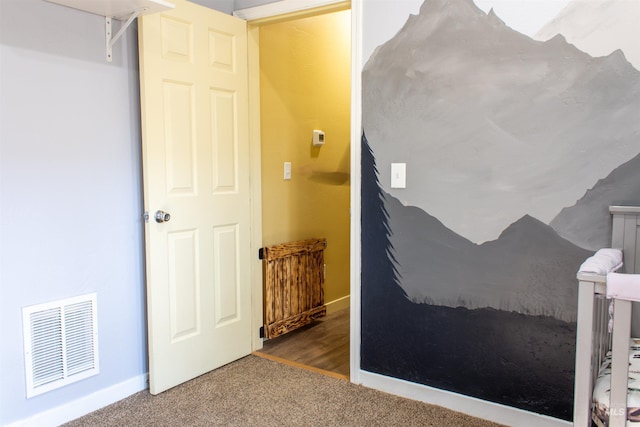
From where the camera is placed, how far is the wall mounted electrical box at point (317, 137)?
11.8ft

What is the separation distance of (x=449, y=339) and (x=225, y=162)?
1.50m

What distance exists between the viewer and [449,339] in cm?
231

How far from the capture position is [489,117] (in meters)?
2.14

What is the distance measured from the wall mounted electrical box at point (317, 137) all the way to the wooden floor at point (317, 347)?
1313mm

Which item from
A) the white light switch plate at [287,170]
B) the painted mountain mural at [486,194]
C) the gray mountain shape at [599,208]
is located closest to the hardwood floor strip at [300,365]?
the painted mountain mural at [486,194]

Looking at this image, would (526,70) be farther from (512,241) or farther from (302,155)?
(302,155)

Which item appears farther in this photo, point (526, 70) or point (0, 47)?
point (526, 70)

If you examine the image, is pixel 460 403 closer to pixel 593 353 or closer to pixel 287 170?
pixel 593 353

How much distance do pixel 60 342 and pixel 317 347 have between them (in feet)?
5.04

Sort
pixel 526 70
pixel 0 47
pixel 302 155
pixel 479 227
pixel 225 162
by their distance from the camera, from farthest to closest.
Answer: pixel 302 155
pixel 225 162
pixel 479 227
pixel 526 70
pixel 0 47

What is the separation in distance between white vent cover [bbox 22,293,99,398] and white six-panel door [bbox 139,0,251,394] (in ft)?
0.91

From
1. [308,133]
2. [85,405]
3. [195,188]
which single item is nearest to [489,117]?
[195,188]

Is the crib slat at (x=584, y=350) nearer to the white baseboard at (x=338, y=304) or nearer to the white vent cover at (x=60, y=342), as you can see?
the white vent cover at (x=60, y=342)

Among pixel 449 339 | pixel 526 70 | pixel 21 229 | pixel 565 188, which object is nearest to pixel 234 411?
pixel 449 339
